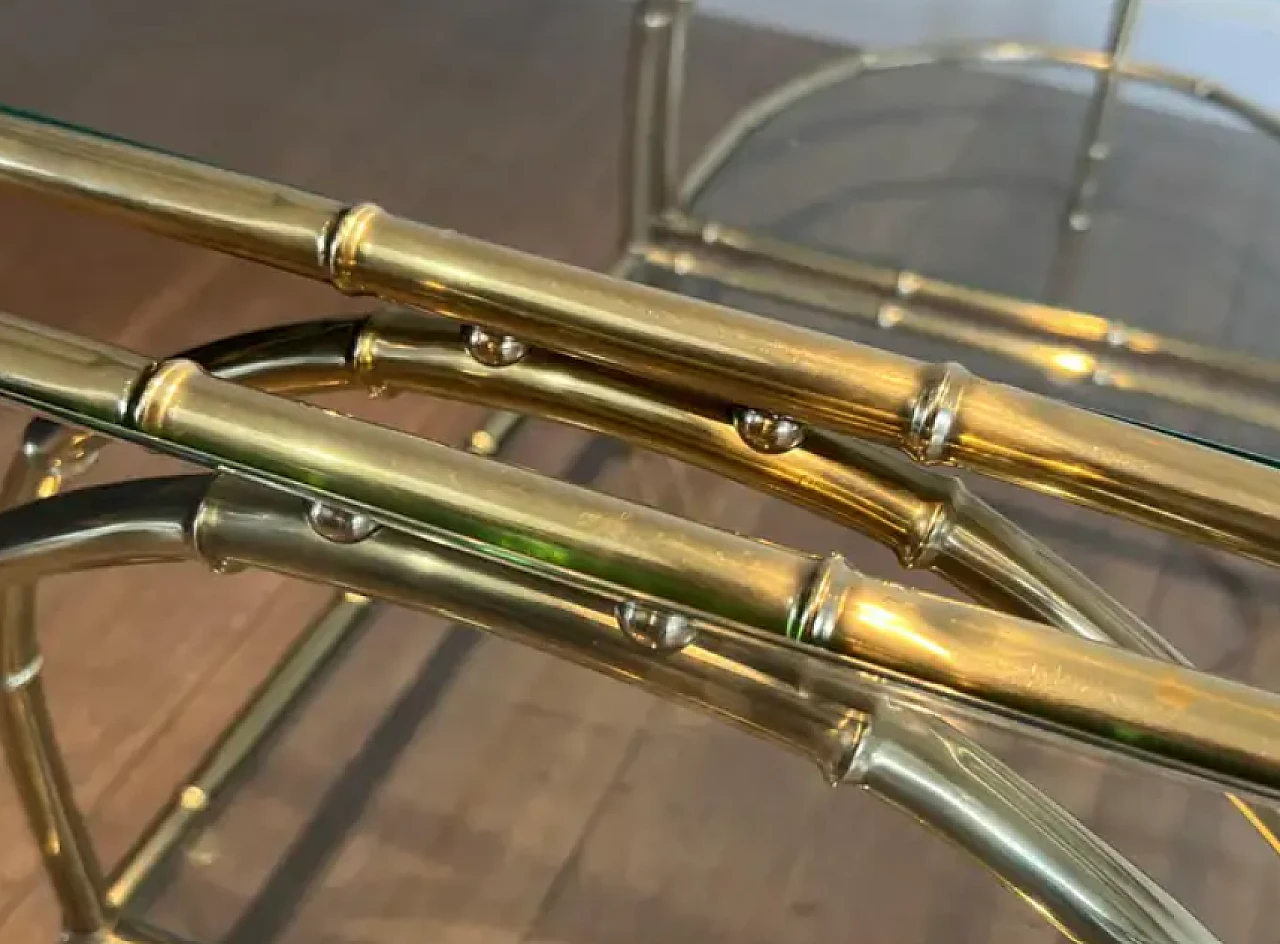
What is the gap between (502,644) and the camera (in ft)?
3.96

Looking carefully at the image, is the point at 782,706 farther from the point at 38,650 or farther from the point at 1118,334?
the point at 1118,334

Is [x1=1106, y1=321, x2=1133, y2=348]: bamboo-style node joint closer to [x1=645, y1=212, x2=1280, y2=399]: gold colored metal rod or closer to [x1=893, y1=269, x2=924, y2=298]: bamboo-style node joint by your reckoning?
[x1=645, y1=212, x2=1280, y2=399]: gold colored metal rod

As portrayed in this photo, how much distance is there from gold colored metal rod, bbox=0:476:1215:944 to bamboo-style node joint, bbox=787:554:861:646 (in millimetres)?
81

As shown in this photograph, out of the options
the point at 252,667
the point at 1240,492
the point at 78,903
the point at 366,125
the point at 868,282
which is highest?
the point at 366,125

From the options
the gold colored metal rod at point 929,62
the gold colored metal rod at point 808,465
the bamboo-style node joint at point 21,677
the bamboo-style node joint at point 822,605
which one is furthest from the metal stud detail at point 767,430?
the gold colored metal rod at point 929,62

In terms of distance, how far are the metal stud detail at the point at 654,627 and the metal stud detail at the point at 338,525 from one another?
0.10 metres

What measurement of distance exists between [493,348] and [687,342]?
0.11m

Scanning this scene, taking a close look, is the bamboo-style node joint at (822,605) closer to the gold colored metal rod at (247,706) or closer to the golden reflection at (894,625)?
the golden reflection at (894,625)

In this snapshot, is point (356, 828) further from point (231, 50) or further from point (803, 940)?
point (231, 50)

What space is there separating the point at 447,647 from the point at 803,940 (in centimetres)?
38

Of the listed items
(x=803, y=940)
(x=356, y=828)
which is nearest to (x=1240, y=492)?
(x=803, y=940)

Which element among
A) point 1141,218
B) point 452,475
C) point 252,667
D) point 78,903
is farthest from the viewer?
point 1141,218

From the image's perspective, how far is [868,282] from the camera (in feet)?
4.74

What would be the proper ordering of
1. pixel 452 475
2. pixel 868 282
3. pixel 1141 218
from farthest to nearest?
pixel 1141 218, pixel 868 282, pixel 452 475
